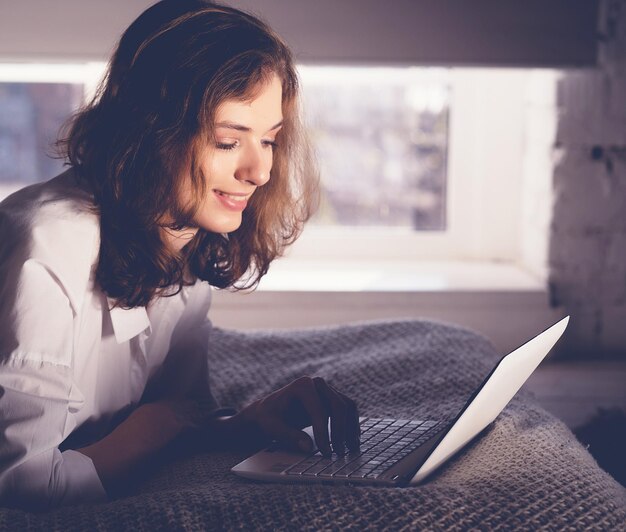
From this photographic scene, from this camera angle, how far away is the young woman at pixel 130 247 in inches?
43.6

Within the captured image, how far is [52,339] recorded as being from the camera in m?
1.12

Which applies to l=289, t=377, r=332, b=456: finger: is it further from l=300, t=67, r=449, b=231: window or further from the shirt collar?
l=300, t=67, r=449, b=231: window

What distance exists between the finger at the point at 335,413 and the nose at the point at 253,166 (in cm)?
31

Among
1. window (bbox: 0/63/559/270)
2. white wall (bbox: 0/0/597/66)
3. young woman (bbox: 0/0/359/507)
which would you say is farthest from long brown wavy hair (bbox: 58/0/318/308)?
window (bbox: 0/63/559/270)

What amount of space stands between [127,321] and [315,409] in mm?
319

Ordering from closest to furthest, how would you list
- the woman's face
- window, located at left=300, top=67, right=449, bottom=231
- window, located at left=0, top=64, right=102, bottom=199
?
the woman's face
window, located at left=0, top=64, right=102, bottom=199
window, located at left=300, top=67, right=449, bottom=231

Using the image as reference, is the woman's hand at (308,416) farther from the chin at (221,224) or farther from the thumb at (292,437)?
the chin at (221,224)

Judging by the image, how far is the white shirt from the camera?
1088 millimetres

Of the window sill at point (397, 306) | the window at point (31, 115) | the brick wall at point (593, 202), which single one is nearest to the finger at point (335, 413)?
the window sill at point (397, 306)

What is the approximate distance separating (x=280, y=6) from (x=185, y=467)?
168 cm

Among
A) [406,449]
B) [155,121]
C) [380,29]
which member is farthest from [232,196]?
[380,29]

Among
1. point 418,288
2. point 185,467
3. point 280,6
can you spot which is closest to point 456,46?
point 280,6

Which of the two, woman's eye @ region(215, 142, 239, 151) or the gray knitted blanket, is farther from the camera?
woman's eye @ region(215, 142, 239, 151)

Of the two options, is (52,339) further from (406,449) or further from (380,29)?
(380,29)
